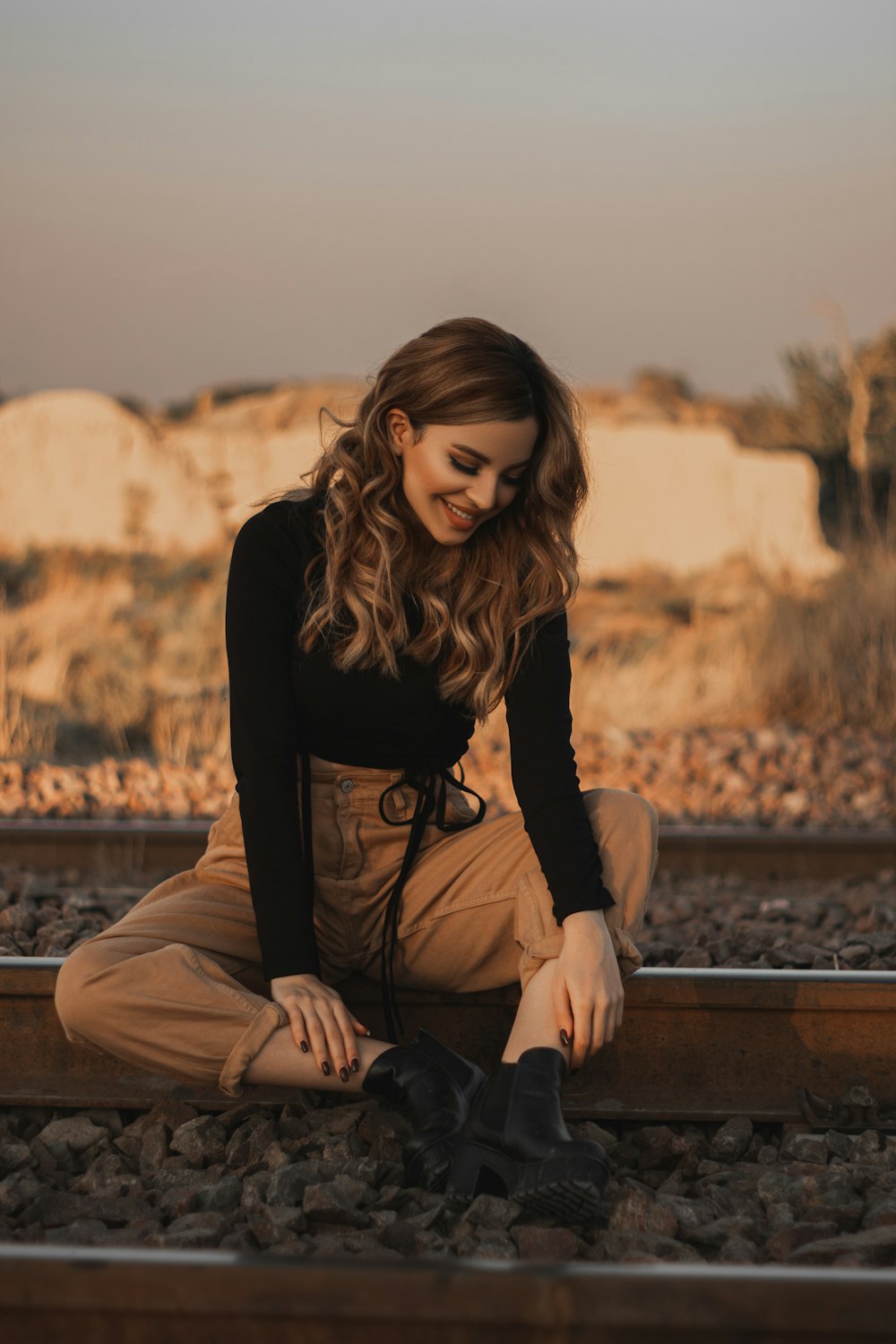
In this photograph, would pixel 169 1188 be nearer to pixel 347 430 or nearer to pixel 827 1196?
pixel 827 1196

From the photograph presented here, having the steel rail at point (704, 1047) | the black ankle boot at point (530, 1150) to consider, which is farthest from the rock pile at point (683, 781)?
the black ankle boot at point (530, 1150)

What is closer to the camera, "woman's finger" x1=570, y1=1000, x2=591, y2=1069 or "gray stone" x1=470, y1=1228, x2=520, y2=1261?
"gray stone" x1=470, y1=1228, x2=520, y2=1261

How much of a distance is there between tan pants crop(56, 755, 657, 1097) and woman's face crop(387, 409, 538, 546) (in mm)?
515

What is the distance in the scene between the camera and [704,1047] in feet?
9.15

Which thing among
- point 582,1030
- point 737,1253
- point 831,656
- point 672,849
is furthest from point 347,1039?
point 831,656

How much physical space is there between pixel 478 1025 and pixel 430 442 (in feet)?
3.83

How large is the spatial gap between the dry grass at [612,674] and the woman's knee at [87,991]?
14.6 ft

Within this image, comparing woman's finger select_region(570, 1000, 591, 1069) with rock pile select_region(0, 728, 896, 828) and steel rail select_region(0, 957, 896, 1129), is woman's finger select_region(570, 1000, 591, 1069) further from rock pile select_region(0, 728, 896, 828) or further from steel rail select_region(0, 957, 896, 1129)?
rock pile select_region(0, 728, 896, 828)

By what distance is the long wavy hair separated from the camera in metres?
2.53

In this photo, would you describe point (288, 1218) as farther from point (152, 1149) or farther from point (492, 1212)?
point (152, 1149)

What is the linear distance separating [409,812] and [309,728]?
0.26 metres

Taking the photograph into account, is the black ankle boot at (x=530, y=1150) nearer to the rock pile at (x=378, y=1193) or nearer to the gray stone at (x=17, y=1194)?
the rock pile at (x=378, y=1193)

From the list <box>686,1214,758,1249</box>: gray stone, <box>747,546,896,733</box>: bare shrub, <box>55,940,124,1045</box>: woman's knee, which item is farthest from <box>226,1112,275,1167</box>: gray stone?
<box>747,546,896,733</box>: bare shrub

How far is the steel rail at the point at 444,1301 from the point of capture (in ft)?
5.19
